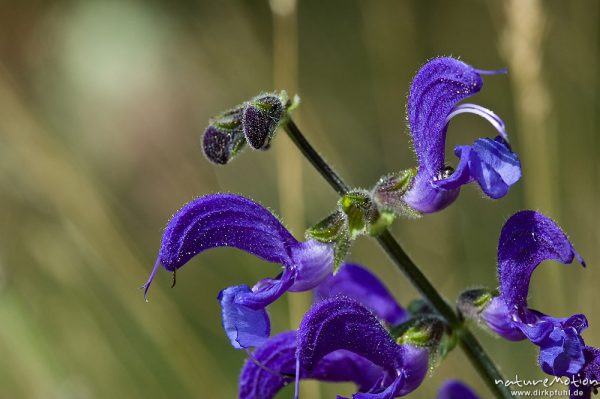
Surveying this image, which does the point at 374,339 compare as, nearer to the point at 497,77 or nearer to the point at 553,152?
the point at 553,152

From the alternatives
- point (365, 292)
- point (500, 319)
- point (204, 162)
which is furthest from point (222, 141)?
point (204, 162)

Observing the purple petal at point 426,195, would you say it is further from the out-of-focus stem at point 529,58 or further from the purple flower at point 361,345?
the out-of-focus stem at point 529,58

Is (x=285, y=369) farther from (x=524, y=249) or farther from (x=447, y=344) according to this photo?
(x=524, y=249)

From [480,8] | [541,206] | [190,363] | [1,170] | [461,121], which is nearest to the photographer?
[541,206]

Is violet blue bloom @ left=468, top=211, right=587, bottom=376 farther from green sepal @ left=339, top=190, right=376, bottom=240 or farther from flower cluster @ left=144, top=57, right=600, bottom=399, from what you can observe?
green sepal @ left=339, top=190, right=376, bottom=240

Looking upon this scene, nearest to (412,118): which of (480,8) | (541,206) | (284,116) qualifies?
(284,116)

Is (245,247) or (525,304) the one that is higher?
(245,247)
